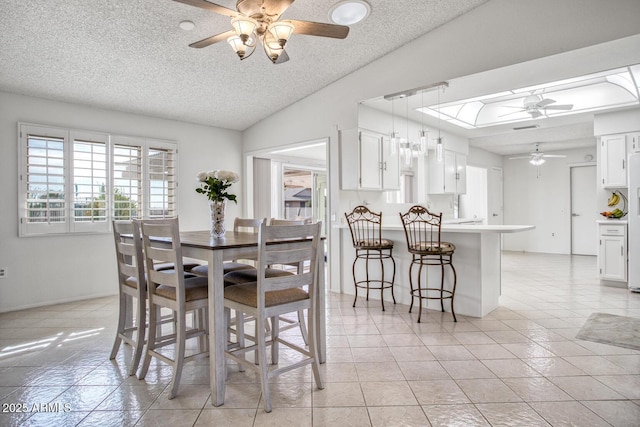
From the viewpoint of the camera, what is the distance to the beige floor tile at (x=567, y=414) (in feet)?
6.34

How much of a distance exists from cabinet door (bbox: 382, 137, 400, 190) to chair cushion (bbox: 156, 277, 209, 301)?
130 inches

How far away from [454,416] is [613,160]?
17.8 feet

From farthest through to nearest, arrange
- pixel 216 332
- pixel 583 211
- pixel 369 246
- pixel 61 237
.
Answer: pixel 583 211
pixel 61 237
pixel 369 246
pixel 216 332

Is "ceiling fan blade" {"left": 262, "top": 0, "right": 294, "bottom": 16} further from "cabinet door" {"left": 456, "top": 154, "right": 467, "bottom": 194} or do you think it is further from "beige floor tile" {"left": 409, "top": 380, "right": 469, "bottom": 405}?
"cabinet door" {"left": 456, "top": 154, "right": 467, "bottom": 194}

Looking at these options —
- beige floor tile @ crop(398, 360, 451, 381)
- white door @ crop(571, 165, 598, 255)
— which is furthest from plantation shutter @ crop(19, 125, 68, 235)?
white door @ crop(571, 165, 598, 255)

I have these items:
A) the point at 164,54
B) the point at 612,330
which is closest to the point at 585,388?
the point at 612,330

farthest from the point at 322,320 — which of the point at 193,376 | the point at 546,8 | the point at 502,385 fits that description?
the point at 546,8

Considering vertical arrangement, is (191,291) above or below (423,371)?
above

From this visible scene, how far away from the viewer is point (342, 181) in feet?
16.0

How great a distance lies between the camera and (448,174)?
22.0 feet

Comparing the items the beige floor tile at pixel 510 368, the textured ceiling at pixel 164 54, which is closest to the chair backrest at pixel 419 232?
the beige floor tile at pixel 510 368

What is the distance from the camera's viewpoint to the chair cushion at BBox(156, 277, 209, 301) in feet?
7.78

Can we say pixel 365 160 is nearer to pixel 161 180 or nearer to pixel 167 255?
pixel 161 180

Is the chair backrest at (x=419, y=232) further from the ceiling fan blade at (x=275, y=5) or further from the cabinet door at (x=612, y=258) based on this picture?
the cabinet door at (x=612, y=258)
